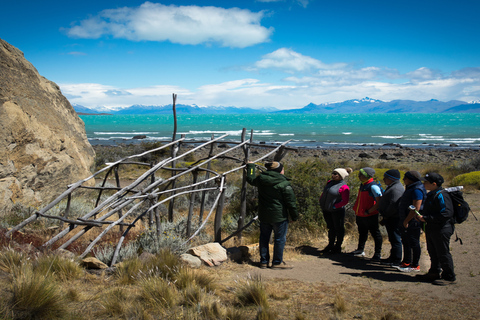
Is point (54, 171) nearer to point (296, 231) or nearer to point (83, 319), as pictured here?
point (83, 319)

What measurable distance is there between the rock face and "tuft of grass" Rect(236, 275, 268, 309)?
5126 millimetres

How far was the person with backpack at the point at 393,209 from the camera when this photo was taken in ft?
16.8

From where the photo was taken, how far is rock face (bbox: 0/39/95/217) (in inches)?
261

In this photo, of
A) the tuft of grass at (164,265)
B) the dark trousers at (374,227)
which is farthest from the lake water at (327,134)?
the tuft of grass at (164,265)

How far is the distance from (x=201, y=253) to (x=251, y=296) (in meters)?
1.65

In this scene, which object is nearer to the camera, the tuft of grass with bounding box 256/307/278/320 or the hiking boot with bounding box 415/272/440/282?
the tuft of grass with bounding box 256/307/278/320

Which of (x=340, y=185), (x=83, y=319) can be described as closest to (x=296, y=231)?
(x=340, y=185)

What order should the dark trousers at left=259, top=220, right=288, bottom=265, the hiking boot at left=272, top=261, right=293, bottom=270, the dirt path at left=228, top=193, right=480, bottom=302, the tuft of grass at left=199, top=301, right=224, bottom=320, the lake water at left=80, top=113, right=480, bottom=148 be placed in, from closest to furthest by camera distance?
1. the tuft of grass at left=199, top=301, right=224, bottom=320
2. the dirt path at left=228, top=193, right=480, bottom=302
3. the dark trousers at left=259, top=220, right=288, bottom=265
4. the hiking boot at left=272, top=261, right=293, bottom=270
5. the lake water at left=80, top=113, right=480, bottom=148

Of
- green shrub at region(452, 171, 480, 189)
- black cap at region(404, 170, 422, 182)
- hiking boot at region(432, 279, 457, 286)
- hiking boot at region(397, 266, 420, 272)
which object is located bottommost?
hiking boot at region(397, 266, 420, 272)

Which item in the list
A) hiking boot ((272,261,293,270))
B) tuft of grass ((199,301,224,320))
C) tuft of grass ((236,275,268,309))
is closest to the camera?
tuft of grass ((199,301,224,320))

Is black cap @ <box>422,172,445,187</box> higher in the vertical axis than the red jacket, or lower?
higher

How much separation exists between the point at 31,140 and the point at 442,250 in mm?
7773

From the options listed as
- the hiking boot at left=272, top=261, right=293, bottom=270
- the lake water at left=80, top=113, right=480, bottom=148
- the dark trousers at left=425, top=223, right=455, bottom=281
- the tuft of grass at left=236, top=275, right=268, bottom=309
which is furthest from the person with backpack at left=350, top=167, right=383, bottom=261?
the lake water at left=80, top=113, right=480, bottom=148

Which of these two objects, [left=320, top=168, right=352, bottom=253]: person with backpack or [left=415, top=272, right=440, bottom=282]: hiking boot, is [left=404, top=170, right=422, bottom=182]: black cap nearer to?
[left=320, top=168, right=352, bottom=253]: person with backpack
